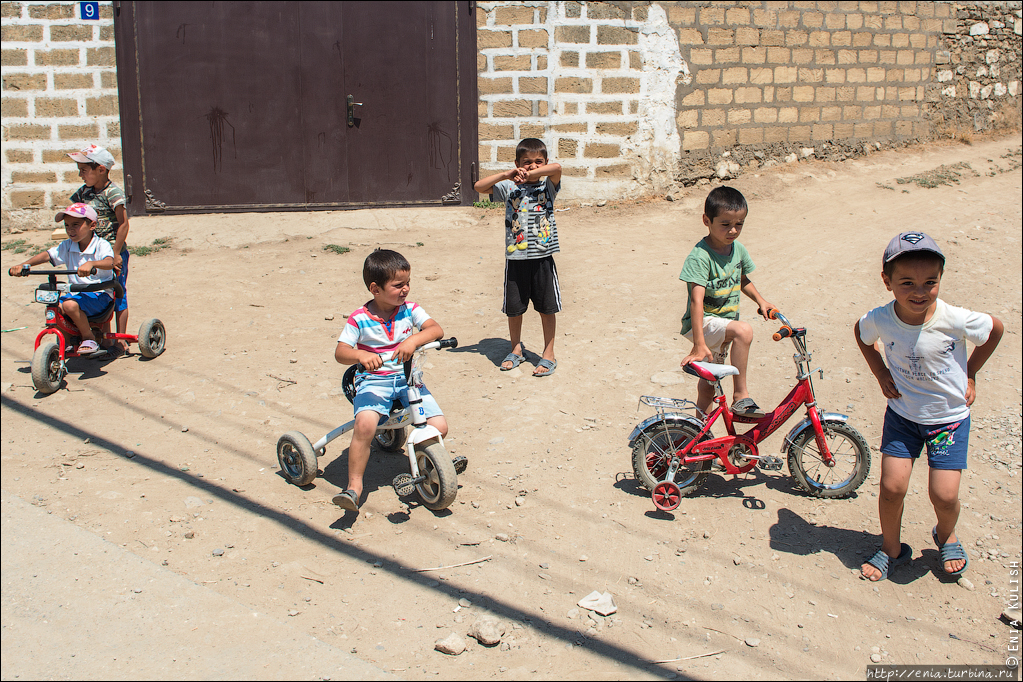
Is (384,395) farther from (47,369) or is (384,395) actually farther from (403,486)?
(47,369)

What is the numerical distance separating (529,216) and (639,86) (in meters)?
5.46

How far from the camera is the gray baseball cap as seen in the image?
3.20 m

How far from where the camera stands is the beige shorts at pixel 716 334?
438 centimetres

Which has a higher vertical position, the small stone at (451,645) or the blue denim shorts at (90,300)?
the blue denim shorts at (90,300)

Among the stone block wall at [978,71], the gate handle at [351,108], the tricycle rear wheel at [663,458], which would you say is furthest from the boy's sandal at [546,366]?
the stone block wall at [978,71]

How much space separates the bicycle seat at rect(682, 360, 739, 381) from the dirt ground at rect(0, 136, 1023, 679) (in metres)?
0.69

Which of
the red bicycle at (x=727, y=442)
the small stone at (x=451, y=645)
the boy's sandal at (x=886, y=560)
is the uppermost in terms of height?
the red bicycle at (x=727, y=442)

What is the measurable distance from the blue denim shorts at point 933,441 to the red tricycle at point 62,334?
16.2 feet

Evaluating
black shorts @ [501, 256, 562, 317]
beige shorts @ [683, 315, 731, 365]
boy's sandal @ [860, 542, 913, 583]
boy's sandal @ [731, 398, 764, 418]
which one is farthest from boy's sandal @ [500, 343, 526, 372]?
boy's sandal @ [860, 542, 913, 583]

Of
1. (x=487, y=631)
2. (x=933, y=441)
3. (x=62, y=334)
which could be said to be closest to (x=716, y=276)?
(x=933, y=441)

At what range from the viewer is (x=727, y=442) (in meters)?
4.12

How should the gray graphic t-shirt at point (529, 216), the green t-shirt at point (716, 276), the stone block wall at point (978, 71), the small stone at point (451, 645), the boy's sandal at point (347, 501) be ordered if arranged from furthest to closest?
the stone block wall at point (978, 71) → the gray graphic t-shirt at point (529, 216) → the green t-shirt at point (716, 276) → the boy's sandal at point (347, 501) → the small stone at point (451, 645)

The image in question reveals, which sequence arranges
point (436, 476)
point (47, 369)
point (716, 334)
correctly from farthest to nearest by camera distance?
point (47, 369) < point (716, 334) < point (436, 476)

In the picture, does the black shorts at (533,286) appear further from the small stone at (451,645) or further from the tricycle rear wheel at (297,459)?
the small stone at (451,645)
